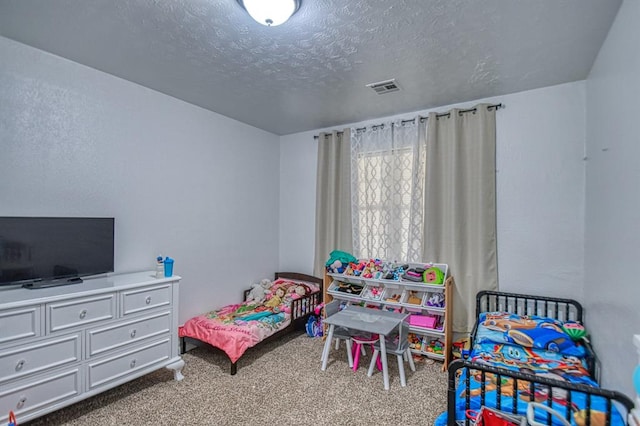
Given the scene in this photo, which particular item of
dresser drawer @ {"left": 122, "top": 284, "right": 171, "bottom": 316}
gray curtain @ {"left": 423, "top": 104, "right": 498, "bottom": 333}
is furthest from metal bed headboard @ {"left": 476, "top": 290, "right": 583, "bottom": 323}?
dresser drawer @ {"left": 122, "top": 284, "right": 171, "bottom": 316}

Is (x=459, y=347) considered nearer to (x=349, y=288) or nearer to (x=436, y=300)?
(x=436, y=300)

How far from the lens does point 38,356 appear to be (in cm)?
195

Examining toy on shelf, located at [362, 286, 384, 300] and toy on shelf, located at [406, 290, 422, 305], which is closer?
toy on shelf, located at [406, 290, 422, 305]

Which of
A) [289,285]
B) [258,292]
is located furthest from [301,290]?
[258,292]

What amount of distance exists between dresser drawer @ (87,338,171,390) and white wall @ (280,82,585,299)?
9.25 ft

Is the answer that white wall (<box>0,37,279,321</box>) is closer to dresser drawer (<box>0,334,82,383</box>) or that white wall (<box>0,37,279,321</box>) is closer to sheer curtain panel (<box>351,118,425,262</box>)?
dresser drawer (<box>0,334,82,383</box>)

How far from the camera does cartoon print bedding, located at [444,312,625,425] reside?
1586 mm

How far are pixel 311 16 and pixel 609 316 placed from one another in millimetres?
2587

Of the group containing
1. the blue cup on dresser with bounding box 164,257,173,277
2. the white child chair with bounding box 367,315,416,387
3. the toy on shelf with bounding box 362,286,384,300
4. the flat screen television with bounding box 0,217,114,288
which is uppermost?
the flat screen television with bounding box 0,217,114,288

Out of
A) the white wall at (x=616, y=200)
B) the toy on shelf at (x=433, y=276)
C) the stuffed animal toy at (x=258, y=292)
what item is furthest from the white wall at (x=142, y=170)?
the white wall at (x=616, y=200)

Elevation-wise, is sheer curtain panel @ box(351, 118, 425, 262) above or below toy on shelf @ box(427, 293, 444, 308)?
above

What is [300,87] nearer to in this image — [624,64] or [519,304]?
[624,64]

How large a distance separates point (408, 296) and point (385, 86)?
214cm

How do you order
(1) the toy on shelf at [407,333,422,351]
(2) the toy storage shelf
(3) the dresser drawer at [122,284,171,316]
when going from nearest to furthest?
1. (3) the dresser drawer at [122,284,171,316]
2. (2) the toy storage shelf
3. (1) the toy on shelf at [407,333,422,351]
